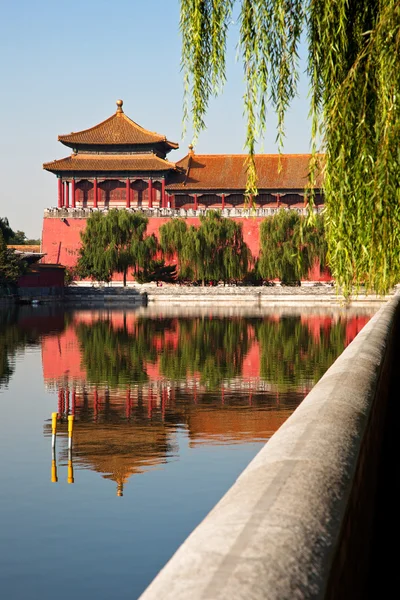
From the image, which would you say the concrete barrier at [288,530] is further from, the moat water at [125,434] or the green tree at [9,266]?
the green tree at [9,266]

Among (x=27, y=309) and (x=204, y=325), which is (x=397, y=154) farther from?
(x=27, y=309)

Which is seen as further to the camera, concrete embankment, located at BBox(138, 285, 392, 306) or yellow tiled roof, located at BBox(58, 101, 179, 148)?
yellow tiled roof, located at BBox(58, 101, 179, 148)

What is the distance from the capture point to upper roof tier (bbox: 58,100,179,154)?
52625 millimetres

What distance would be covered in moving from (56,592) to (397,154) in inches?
179

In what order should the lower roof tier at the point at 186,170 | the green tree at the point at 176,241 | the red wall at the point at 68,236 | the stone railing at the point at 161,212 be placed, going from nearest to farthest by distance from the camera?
the green tree at the point at 176,241
the stone railing at the point at 161,212
the red wall at the point at 68,236
the lower roof tier at the point at 186,170

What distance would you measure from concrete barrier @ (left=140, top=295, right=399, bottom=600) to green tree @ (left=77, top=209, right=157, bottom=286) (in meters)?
43.5

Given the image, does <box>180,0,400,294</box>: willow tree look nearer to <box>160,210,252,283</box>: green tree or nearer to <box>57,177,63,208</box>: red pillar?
<box>160,210,252,283</box>: green tree

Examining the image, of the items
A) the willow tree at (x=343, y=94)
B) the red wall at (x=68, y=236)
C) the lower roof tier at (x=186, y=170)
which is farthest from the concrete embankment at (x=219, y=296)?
the willow tree at (x=343, y=94)

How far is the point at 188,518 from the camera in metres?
8.86

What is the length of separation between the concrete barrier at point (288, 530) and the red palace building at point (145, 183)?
4702cm

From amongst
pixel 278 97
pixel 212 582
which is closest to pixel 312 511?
pixel 212 582

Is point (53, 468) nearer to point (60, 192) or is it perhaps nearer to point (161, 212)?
point (161, 212)

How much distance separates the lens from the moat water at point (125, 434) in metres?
7.76

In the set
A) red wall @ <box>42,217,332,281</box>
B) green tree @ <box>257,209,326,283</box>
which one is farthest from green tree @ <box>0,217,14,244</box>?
green tree @ <box>257,209,326,283</box>
